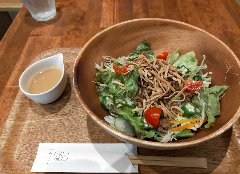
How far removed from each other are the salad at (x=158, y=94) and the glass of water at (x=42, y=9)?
713mm

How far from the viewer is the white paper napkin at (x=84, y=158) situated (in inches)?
32.3

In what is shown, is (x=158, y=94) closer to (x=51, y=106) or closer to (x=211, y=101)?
(x=211, y=101)

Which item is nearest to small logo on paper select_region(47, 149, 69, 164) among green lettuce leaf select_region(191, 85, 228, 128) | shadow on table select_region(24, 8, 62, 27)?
green lettuce leaf select_region(191, 85, 228, 128)

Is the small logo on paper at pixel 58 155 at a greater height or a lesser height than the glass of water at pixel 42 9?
lesser

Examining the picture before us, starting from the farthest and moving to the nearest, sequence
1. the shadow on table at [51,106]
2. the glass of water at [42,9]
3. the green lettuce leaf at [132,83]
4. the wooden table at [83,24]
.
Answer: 1. the glass of water at [42,9]
2. the wooden table at [83,24]
3. the shadow on table at [51,106]
4. the green lettuce leaf at [132,83]

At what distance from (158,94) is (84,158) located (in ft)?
1.18

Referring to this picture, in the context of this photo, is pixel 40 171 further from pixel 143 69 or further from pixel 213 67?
pixel 213 67

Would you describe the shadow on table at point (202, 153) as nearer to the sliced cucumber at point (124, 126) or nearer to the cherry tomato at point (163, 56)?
the sliced cucumber at point (124, 126)

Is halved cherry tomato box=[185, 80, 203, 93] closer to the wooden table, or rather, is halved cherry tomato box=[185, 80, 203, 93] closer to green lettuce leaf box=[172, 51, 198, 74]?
green lettuce leaf box=[172, 51, 198, 74]

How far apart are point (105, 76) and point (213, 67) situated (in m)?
0.46

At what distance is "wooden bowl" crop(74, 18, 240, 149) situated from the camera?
849 millimetres

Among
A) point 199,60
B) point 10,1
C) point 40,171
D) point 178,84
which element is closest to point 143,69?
point 178,84

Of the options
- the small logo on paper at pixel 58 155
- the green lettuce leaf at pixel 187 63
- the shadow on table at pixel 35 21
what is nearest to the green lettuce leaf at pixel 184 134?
the green lettuce leaf at pixel 187 63

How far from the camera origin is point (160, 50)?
113cm
